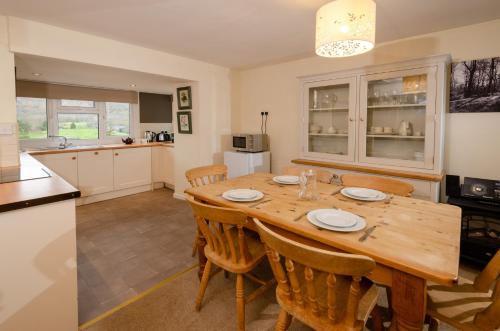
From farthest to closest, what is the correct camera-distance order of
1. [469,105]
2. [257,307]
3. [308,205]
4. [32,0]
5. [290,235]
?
1. [469,105]
2. [32,0]
3. [257,307]
4. [308,205]
5. [290,235]

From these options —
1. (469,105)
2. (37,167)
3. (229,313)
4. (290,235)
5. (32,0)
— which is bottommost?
(229,313)

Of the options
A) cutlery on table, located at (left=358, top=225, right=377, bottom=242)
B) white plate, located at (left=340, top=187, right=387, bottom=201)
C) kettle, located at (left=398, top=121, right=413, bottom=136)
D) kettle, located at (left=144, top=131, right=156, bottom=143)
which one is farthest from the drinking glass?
kettle, located at (left=144, top=131, right=156, bottom=143)

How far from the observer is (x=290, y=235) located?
1405mm

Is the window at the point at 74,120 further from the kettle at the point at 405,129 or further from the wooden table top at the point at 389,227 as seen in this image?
the kettle at the point at 405,129

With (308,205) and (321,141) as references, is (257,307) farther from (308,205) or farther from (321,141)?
(321,141)

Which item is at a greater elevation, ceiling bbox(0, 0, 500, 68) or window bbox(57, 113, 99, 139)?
ceiling bbox(0, 0, 500, 68)

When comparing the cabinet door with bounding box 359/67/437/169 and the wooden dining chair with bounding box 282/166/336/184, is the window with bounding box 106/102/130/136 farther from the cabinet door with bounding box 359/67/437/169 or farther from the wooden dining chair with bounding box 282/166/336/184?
the cabinet door with bounding box 359/67/437/169

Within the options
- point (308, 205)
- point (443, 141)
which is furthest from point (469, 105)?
point (308, 205)

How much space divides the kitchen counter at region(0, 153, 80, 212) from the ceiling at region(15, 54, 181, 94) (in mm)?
1438

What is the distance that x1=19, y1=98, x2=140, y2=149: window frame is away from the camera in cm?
424

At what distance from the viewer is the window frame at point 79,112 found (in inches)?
167

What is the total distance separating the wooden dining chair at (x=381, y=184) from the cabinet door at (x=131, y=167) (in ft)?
11.6

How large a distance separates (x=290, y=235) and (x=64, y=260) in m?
1.24

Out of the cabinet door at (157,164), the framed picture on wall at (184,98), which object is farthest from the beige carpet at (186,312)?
the cabinet door at (157,164)
